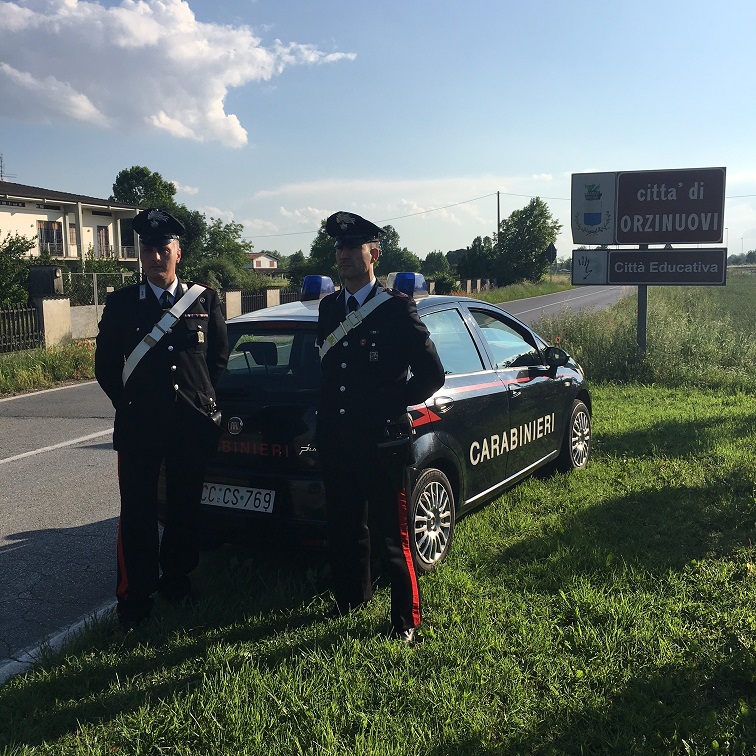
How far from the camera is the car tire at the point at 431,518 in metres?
4.11

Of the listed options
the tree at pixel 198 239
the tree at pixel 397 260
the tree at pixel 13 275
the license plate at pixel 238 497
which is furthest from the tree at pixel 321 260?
the license plate at pixel 238 497

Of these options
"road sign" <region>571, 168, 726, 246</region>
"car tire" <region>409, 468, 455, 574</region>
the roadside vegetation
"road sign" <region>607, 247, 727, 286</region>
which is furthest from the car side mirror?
"road sign" <region>571, 168, 726, 246</region>

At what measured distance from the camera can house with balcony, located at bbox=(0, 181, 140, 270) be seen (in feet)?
140

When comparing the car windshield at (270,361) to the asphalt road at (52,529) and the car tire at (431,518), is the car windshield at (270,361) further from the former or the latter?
the asphalt road at (52,529)

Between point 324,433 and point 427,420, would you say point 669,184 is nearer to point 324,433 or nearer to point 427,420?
point 427,420

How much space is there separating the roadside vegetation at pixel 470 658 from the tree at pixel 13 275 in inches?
598

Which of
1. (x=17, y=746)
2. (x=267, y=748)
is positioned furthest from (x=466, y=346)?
(x=17, y=746)

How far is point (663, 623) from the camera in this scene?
360 centimetres

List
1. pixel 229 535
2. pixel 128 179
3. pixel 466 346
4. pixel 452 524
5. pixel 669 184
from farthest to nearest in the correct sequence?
pixel 128 179 → pixel 669 184 → pixel 466 346 → pixel 452 524 → pixel 229 535

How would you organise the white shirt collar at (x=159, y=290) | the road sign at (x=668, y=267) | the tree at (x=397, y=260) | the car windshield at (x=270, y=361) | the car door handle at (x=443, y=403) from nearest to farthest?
the white shirt collar at (x=159, y=290), the car windshield at (x=270, y=361), the car door handle at (x=443, y=403), the road sign at (x=668, y=267), the tree at (x=397, y=260)

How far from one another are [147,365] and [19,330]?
1263 cm

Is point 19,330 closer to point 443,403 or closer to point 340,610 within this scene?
point 443,403

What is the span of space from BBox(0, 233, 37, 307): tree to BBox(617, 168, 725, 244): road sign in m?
13.5

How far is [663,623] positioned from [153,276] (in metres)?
3.05
